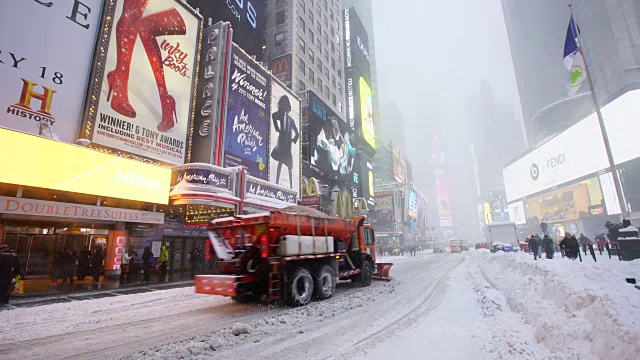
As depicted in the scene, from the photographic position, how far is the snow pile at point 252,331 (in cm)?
509

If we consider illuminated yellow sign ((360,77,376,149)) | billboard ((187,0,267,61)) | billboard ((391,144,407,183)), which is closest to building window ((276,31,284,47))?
billboard ((187,0,267,61))

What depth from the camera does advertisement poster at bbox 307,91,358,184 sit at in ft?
121

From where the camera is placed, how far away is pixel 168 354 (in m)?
5.00

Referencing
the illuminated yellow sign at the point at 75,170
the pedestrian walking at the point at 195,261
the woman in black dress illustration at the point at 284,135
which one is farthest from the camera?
the woman in black dress illustration at the point at 284,135

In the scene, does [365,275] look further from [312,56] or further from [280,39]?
[312,56]

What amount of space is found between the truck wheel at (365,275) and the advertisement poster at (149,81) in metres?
13.0

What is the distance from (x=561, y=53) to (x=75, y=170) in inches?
6698

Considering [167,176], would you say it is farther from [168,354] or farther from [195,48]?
[168,354]

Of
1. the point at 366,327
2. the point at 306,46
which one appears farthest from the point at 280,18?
the point at 366,327

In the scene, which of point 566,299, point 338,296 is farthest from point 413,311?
point 566,299

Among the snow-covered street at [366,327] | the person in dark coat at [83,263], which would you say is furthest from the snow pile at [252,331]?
the person in dark coat at [83,263]

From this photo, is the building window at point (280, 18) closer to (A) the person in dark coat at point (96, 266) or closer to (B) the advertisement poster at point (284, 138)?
(B) the advertisement poster at point (284, 138)

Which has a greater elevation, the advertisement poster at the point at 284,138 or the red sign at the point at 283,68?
the red sign at the point at 283,68

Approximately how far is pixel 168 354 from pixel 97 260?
14.9 m
